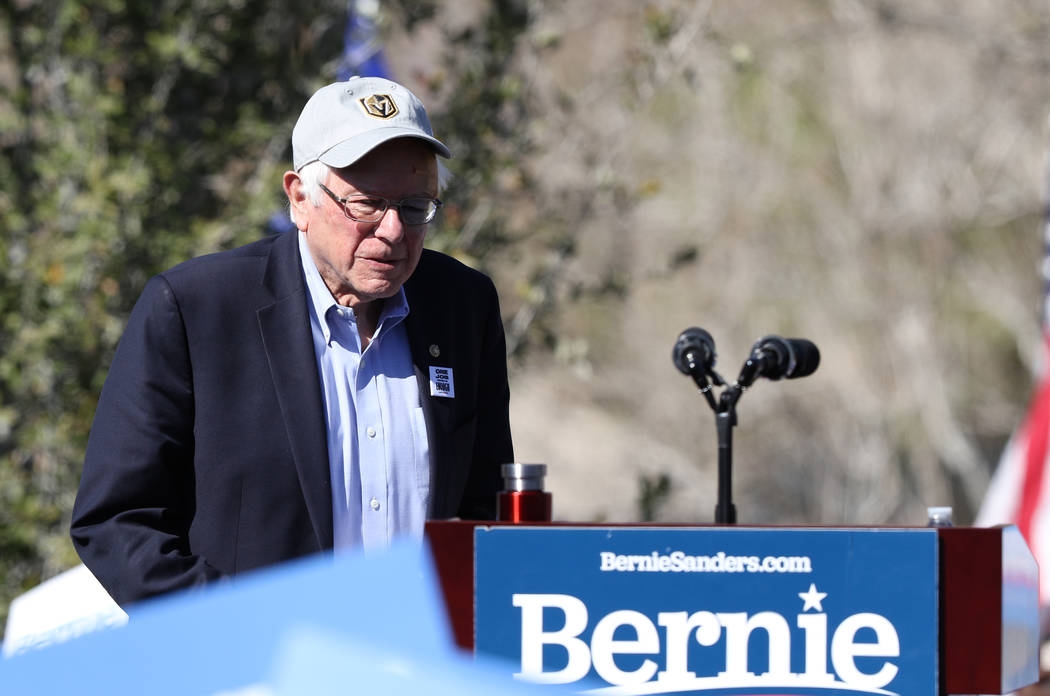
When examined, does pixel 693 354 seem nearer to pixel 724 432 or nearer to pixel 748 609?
pixel 724 432

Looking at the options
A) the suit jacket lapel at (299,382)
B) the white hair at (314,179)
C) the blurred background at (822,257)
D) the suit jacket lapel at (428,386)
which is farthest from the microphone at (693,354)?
the blurred background at (822,257)

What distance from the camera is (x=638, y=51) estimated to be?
6199 mm

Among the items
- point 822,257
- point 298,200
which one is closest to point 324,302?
point 298,200

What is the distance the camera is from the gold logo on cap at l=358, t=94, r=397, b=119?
8.55 feet

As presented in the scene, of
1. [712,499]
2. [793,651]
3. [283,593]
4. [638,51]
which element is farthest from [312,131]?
[712,499]

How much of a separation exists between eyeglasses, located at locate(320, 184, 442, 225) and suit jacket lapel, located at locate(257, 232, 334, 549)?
212 mm

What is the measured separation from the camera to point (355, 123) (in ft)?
8.52

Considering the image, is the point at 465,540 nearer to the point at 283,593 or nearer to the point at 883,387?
the point at 283,593

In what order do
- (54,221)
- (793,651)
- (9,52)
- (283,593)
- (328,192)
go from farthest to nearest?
(9,52) → (54,221) → (328,192) → (793,651) → (283,593)

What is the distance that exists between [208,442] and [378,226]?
0.49m

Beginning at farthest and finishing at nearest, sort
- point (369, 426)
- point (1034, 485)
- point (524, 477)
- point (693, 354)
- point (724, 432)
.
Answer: point (1034, 485)
point (724, 432)
point (693, 354)
point (369, 426)
point (524, 477)

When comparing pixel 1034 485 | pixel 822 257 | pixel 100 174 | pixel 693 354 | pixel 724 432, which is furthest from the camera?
pixel 822 257

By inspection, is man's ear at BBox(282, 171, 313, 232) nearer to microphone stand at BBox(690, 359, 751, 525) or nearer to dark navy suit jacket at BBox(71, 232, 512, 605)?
dark navy suit jacket at BBox(71, 232, 512, 605)

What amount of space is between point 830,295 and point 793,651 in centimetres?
1072
